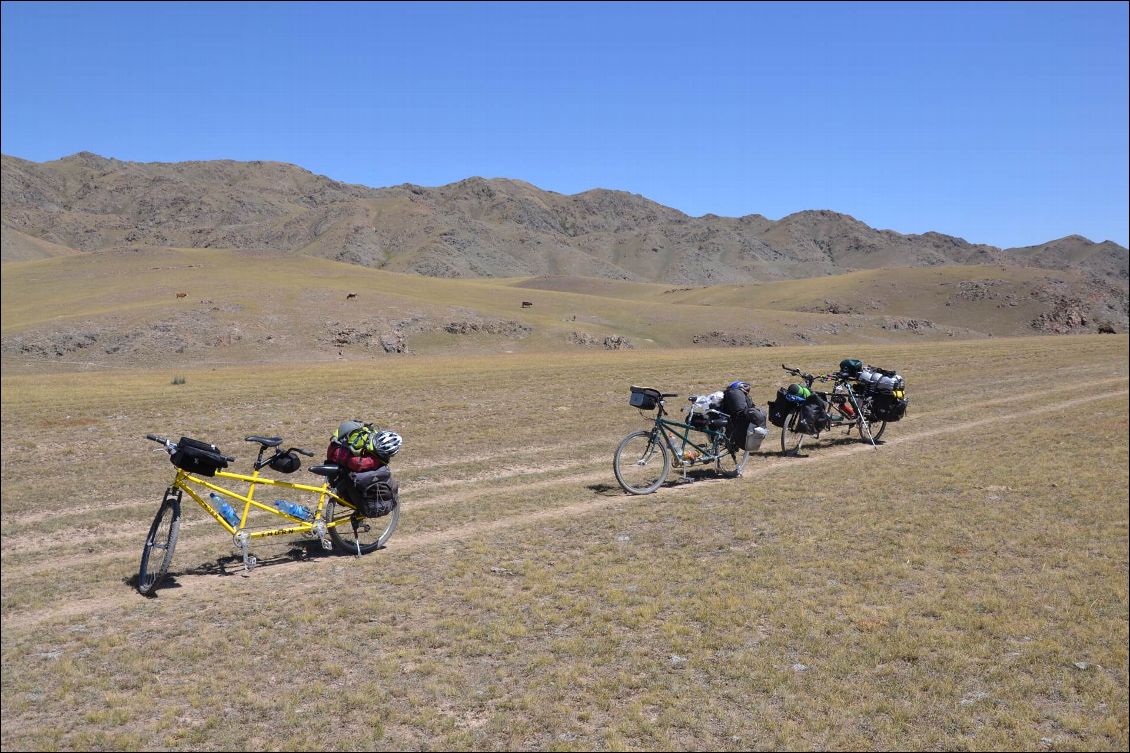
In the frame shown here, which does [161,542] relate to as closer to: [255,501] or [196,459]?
[255,501]

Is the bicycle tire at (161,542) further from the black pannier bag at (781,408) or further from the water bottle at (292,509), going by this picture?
the black pannier bag at (781,408)

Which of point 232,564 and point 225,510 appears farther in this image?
point 232,564

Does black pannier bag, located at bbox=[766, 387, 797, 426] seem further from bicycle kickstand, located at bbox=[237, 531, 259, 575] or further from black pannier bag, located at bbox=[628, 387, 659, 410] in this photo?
bicycle kickstand, located at bbox=[237, 531, 259, 575]

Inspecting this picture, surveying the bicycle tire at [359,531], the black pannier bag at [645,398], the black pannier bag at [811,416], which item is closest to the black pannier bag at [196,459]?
the bicycle tire at [359,531]

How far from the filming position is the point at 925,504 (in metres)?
11.6

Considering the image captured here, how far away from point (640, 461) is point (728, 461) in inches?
108

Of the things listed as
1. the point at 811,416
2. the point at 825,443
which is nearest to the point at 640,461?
the point at 811,416

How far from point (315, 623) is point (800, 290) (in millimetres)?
144315

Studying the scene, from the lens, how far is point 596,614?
25.3 feet

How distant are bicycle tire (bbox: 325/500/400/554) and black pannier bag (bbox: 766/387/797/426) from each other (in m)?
9.45

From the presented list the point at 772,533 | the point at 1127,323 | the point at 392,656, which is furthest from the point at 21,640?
the point at 1127,323

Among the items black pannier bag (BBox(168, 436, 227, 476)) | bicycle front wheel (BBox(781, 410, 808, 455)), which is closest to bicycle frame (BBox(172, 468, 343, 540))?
black pannier bag (BBox(168, 436, 227, 476))

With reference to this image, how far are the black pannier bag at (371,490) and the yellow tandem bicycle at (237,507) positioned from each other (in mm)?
120

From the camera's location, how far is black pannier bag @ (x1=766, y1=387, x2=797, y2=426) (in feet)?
53.0
